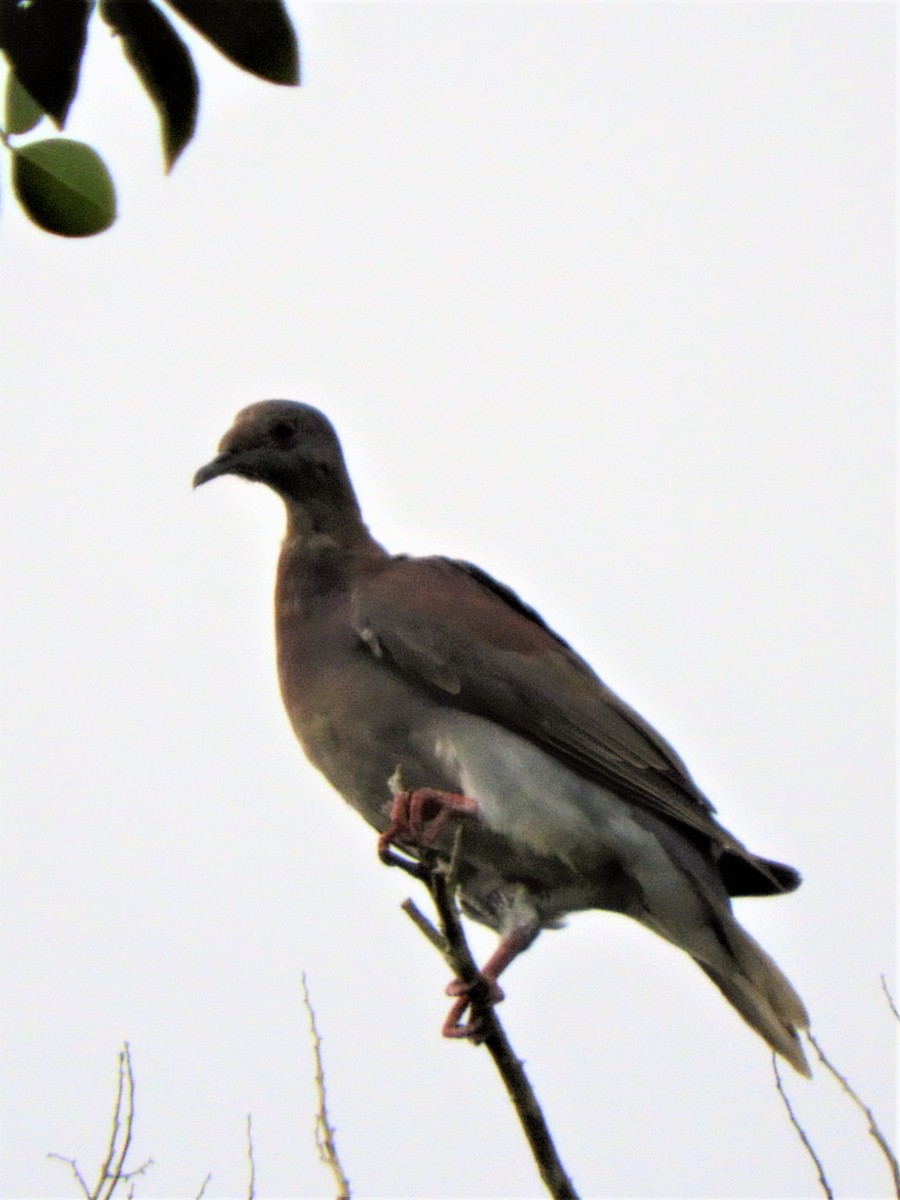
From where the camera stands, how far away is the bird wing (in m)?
5.06

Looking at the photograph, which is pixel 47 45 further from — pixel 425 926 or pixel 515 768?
pixel 515 768

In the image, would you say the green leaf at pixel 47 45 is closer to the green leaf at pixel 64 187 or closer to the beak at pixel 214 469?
the green leaf at pixel 64 187

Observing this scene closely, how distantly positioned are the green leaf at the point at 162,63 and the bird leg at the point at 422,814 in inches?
91.2

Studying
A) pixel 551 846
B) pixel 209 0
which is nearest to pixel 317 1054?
pixel 551 846

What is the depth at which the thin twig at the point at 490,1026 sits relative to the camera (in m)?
3.53

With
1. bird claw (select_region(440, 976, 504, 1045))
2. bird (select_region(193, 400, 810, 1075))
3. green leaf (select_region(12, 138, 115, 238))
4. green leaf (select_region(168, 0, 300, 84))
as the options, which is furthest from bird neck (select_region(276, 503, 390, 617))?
green leaf (select_region(168, 0, 300, 84))

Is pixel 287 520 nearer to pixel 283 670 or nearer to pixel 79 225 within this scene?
pixel 283 670

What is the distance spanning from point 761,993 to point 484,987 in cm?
127

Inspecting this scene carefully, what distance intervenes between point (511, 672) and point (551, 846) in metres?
0.61

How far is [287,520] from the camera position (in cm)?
574

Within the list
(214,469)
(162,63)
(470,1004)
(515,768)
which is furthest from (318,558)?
(162,63)

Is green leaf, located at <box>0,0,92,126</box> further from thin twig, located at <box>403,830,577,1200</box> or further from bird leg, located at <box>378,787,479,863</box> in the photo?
bird leg, located at <box>378,787,479,863</box>

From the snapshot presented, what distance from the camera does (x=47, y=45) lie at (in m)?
1.70


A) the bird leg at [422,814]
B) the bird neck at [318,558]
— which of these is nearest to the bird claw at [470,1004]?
the bird leg at [422,814]
